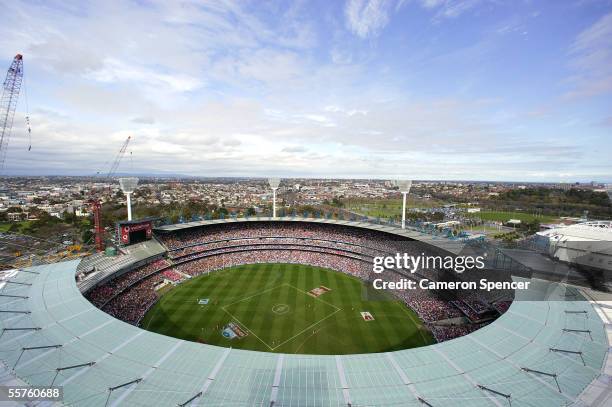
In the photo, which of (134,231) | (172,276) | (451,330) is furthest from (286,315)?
(134,231)

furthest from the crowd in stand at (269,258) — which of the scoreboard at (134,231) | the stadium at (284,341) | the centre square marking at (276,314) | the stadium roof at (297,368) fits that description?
the stadium roof at (297,368)

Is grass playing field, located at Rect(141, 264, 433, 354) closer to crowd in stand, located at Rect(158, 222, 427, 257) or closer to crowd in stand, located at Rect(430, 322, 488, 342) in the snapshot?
crowd in stand, located at Rect(430, 322, 488, 342)

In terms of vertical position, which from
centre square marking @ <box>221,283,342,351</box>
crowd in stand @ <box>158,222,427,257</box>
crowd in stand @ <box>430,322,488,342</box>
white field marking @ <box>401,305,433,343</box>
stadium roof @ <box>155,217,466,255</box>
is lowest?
centre square marking @ <box>221,283,342,351</box>

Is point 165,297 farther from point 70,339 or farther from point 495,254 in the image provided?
point 495,254

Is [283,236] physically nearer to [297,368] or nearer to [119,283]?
[119,283]

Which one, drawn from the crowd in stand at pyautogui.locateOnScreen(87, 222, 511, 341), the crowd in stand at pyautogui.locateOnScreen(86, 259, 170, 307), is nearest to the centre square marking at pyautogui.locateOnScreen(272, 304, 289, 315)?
the crowd in stand at pyautogui.locateOnScreen(87, 222, 511, 341)

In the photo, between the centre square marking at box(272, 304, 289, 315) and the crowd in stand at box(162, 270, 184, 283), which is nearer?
the centre square marking at box(272, 304, 289, 315)
